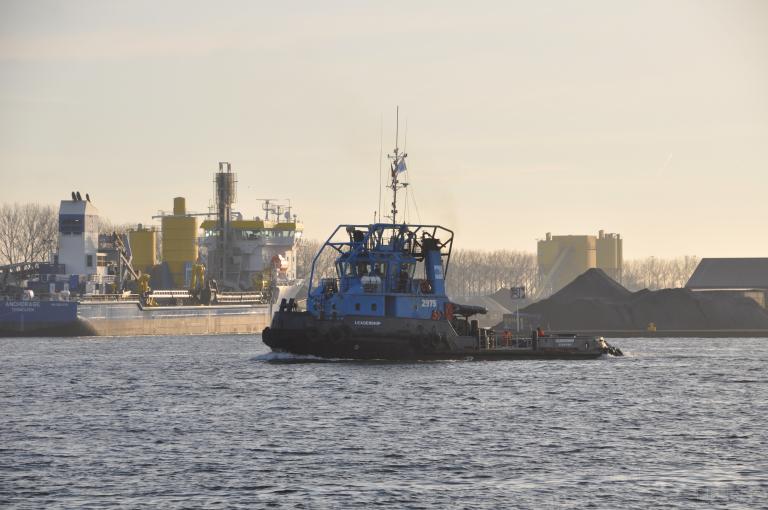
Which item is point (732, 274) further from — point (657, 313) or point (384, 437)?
point (384, 437)

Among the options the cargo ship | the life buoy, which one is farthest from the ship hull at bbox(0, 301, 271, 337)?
the life buoy

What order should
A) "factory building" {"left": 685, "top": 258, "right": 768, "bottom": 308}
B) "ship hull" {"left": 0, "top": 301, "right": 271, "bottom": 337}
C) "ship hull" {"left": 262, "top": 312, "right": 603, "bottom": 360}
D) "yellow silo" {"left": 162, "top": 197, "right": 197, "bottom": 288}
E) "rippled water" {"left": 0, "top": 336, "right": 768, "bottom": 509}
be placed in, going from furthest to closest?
"yellow silo" {"left": 162, "top": 197, "right": 197, "bottom": 288} → "factory building" {"left": 685, "top": 258, "right": 768, "bottom": 308} → "ship hull" {"left": 0, "top": 301, "right": 271, "bottom": 337} → "ship hull" {"left": 262, "top": 312, "right": 603, "bottom": 360} → "rippled water" {"left": 0, "top": 336, "right": 768, "bottom": 509}

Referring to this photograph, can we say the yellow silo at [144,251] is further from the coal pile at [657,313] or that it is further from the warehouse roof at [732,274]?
the warehouse roof at [732,274]

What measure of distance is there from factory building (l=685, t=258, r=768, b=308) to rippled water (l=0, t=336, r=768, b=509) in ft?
298

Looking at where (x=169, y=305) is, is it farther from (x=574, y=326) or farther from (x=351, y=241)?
(x=351, y=241)

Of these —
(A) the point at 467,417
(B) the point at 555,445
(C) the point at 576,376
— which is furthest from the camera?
(C) the point at 576,376

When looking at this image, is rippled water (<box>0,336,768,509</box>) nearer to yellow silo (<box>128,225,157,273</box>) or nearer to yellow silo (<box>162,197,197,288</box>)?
yellow silo (<box>162,197,197,288</box>)

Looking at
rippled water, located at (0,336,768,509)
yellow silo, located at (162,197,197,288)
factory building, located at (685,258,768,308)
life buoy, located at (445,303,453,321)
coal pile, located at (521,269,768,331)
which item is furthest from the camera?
yellow silo, located at (162,197,197,288)

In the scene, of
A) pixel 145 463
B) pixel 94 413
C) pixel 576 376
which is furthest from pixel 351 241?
pixel 145 463

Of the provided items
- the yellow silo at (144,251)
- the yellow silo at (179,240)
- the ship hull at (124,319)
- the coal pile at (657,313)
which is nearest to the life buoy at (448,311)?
the ship hull at (124,319)

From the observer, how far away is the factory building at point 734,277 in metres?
164

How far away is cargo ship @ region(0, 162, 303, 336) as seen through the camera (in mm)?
137750

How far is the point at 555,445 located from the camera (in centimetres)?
4094

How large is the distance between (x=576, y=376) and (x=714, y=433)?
Result: 85.8 feet
